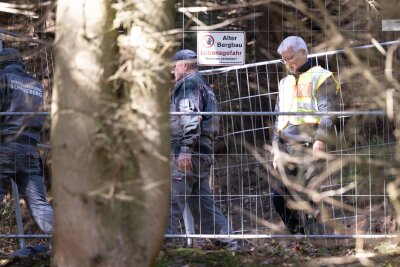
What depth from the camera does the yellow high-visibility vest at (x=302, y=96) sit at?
854cm

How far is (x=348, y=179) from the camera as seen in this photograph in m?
8.73

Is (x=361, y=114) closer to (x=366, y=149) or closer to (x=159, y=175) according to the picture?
(x=366, y=149)

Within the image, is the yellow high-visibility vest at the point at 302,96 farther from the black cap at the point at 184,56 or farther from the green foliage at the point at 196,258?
the green foliage at the point at 196,258

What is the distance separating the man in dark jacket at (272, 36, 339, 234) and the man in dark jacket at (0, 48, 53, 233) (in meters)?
2.16

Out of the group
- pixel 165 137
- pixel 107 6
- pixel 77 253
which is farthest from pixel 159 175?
pixel 107 6

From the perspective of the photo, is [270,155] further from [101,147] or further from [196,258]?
[101,147]

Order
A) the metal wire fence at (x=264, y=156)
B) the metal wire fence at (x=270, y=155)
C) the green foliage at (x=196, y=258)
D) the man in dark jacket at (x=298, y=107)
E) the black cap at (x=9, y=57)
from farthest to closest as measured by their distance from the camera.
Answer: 1. the black cap at (x=9, y=57)
2. the man in dark jacket at (x=298, y=107)
3. the metal wire fence at (x=264, y=156)
4. the metal wire fence at (x=270, y=155)
5. the green foliage at (x=196, y=258)

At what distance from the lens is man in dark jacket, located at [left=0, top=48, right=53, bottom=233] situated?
27.8 feet

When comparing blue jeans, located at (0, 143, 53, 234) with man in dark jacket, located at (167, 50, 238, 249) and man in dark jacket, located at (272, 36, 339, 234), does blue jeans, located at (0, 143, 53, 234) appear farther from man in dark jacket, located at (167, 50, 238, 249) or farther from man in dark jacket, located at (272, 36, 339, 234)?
man in dark jacket, located at (272, 36, 339, 234)

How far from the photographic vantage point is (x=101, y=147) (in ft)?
18.5

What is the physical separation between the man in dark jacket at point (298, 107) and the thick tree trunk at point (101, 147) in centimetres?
274

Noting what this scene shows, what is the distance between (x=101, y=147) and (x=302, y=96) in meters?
3.43

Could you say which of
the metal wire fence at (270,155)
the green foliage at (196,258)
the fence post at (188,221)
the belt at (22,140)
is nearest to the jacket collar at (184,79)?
the metal wire fence at (270,155)

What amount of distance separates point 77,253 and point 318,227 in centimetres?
339
